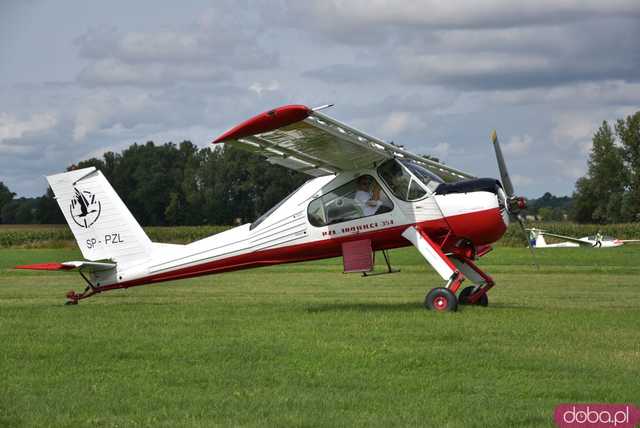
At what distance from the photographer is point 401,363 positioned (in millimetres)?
9789

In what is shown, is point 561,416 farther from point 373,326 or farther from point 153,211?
point 153,211

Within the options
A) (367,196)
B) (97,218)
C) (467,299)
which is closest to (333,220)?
(367,196)

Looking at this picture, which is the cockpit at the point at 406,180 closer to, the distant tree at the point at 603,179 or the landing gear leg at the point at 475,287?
the landing gear leg at the point at 475,287

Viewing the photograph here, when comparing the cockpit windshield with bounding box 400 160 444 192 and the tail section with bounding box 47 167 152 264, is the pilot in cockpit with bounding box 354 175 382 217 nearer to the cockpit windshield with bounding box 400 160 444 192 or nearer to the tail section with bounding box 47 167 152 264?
the cockpit windshield with bounding box 400 160 444 192

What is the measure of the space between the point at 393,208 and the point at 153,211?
90101 millimetres

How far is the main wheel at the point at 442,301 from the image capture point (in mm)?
14602

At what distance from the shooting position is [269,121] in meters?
13.2

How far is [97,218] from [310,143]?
4312mm

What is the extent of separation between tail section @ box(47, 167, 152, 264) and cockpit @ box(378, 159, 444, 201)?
14.7 feet

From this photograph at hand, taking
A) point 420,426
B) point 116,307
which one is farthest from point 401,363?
point 116,307

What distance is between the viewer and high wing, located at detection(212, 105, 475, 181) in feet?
43.3

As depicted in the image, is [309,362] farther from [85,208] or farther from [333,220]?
Result: [85,208]

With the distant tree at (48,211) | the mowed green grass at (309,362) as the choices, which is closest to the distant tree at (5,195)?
the distant tree at (48,211)

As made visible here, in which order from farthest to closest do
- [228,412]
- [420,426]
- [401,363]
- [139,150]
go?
[139,150] → [401,363] → [228,412] → [420,426]
